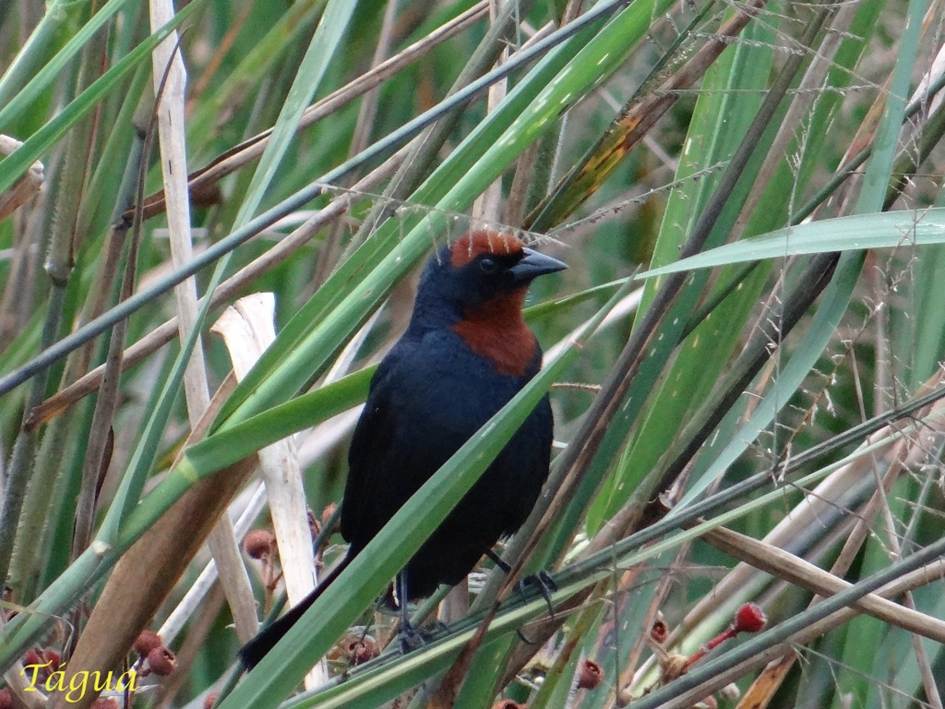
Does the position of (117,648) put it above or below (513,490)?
above

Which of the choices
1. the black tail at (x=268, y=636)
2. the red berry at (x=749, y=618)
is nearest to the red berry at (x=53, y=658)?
the black tail at (x=268, y=636)

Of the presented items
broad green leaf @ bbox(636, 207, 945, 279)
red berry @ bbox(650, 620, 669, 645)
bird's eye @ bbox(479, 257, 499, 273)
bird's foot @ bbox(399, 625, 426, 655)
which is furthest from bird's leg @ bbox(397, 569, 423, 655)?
broad green leaf @ bbox(636, 207, 945, 279)

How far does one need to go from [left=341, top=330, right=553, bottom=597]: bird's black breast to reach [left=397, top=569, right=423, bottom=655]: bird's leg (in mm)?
45

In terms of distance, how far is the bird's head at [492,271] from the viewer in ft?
6.86

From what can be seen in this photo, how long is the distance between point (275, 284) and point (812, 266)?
1535 millimetres

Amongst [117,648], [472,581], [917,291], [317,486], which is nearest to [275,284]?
[317,486]

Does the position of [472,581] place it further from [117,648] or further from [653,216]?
[653,216]

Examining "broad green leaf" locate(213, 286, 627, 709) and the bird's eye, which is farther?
the bird's eye

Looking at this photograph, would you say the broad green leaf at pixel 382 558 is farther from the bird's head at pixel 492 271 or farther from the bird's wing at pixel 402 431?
the bird's head at pixel 492 271

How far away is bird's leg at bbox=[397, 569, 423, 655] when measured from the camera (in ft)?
5.96

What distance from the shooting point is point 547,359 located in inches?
96.3

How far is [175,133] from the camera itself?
5.93 ft

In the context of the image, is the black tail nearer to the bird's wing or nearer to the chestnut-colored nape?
the bird's wing

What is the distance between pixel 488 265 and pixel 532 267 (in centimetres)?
8
